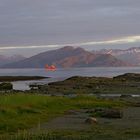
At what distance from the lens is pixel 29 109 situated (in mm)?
26953

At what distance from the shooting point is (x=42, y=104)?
31141 millimetres

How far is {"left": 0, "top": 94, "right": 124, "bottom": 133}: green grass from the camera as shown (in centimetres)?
2152

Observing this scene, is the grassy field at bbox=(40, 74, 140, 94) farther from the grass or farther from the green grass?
the green grass

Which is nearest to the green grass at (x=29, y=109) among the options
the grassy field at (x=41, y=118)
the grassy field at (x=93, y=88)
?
the grassy field at (x=41, y=118)

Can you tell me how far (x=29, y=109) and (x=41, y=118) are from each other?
6.83ft

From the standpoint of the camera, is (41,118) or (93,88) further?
(93,88)

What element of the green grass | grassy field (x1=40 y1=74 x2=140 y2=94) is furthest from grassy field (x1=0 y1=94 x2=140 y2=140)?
grassy field (x1=40 y1=74 x2=140 y2=94)

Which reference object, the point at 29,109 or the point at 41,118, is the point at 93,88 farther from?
the point at 41,118

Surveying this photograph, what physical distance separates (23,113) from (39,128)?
452 cm

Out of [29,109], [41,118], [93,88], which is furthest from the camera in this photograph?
[93,88]

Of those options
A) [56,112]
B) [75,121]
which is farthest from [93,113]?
[75,121]

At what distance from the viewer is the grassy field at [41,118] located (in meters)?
18.0

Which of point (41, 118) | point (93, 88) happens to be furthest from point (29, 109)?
point (93, 88)

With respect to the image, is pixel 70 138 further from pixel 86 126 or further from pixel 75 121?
pixel 75 121
